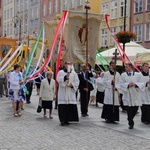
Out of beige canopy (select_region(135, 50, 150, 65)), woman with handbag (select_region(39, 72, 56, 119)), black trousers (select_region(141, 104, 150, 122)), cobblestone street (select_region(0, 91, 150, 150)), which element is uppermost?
beige canopy (select_region(135, 50, 150, 65))

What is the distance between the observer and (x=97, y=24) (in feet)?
45.6

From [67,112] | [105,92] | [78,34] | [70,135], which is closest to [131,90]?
[105,92]

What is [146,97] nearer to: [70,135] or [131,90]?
[131,90]

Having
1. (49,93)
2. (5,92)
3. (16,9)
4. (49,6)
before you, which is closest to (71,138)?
(49,93)

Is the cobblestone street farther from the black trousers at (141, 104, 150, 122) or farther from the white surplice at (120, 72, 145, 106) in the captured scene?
the white surplice at (120, 72, 145, 106)

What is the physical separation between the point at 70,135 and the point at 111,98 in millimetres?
2469

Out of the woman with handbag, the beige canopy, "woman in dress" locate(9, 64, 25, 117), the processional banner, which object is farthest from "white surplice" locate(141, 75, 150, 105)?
the beige canopy

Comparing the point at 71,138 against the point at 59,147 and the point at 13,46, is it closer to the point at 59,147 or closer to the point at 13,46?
the point at 59,147

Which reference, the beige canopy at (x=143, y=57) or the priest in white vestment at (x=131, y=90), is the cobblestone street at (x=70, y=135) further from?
the beige canopy at (x=143, y=57)

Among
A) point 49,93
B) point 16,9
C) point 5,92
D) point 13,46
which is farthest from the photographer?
point 16,9

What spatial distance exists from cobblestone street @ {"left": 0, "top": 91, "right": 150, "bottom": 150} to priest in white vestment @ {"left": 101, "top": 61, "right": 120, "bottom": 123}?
25cm

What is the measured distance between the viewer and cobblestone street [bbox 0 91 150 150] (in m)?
8.38

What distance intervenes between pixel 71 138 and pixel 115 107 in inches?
108

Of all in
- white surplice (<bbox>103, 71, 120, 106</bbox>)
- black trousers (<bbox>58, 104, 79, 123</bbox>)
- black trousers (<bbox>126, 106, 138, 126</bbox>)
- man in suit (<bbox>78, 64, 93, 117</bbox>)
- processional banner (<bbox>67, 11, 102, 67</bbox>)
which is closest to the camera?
black trousers (<bbox>126, 106, 138, 126</bbox>)
